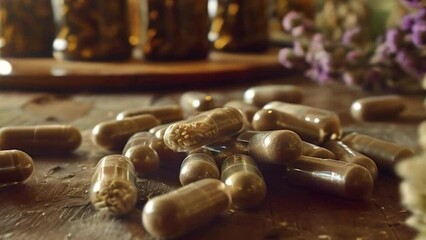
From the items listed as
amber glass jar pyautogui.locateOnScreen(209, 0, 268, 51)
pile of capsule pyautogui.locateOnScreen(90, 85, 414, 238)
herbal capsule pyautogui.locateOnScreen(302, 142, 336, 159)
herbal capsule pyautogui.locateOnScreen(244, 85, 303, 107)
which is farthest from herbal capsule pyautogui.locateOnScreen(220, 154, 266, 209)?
amber glass jar pyautogui.locateOnScreen(209, 0, 268, 51)

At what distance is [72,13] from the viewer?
1.34 m

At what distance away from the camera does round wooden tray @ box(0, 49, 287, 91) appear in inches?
50.3

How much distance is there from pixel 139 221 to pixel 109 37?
2.75 feet

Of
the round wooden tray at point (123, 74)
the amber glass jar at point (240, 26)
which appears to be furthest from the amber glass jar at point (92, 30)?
the amber glass jar at point (240, 26)

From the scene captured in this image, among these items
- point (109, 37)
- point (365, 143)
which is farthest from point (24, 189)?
point (109, 37)

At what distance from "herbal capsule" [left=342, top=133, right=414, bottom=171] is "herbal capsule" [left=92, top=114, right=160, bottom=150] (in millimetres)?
275

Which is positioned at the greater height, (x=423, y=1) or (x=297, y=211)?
(x=423, y=1)

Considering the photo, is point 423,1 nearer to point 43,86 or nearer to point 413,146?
point 413,146

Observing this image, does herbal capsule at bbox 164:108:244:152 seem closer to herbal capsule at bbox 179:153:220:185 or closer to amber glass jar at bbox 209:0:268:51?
herbal capsule at bbox 179:153:220:185

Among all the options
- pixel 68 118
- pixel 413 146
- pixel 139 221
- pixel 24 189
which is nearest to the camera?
pixel 139 221

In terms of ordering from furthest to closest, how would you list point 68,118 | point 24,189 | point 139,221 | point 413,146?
1. point 68,118
2. point 413,146
3. point 24,189
4. point 139,221

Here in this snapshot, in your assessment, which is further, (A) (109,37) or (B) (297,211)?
(A) (109,37)

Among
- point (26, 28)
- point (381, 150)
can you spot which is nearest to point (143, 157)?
point (381, 150)

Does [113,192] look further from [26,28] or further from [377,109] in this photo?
[26,28]
